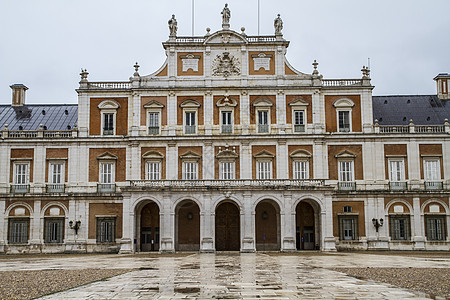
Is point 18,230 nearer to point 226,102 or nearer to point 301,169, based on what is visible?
point 226,102

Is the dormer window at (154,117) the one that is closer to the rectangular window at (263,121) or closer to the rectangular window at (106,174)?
the rectangular window at (106,174)

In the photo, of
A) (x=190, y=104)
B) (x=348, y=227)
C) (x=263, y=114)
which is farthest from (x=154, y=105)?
(x=348, y=227)

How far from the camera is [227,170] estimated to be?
170 feet

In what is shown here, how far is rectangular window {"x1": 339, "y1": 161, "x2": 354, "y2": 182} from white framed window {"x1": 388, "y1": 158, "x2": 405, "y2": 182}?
358cm

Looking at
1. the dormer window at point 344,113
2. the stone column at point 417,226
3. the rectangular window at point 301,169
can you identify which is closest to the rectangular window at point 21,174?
the rectangular window at point 301,169

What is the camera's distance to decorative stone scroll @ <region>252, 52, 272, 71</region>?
174 ft

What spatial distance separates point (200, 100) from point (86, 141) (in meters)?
11.1

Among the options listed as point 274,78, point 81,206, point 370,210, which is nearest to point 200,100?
point 274,78

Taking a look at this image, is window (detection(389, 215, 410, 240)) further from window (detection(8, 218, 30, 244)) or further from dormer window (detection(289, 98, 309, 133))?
window (detection(8, 218, 30, 244))

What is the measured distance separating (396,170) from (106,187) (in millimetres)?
26401

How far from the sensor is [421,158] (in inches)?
2057

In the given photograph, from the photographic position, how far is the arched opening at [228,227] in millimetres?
50969

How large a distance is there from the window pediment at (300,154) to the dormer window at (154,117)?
1237cm

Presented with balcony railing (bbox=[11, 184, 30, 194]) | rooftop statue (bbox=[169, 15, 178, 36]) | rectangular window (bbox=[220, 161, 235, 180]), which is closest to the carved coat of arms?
rooftop statue (bbox=[169, 15, 178, 36])
